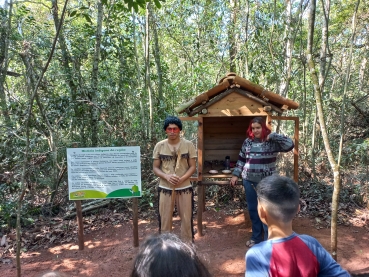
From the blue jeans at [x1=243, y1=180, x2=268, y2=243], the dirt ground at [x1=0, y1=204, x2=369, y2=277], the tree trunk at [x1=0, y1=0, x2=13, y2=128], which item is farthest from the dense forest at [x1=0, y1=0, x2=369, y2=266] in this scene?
the blue jeans at [x1=243, y1=180, x2=268, y2=243]

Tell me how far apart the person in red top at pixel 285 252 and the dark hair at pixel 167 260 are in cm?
58

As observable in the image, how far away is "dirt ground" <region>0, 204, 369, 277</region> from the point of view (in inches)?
146

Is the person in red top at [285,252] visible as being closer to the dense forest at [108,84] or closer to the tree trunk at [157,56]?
the dense forest at [108,84]

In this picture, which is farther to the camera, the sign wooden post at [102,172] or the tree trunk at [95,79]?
the tree trunk at [95,79]

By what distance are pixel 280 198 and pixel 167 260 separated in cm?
89

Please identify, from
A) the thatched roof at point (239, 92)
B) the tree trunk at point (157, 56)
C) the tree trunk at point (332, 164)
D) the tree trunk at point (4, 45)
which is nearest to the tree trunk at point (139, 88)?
the tree trunk at point (157, 56)

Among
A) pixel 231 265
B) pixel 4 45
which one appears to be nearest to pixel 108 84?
pixel 4 45

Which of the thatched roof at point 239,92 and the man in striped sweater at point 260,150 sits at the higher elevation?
the thatched roof at point 239,92

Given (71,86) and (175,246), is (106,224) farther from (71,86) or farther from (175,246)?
(175,246)

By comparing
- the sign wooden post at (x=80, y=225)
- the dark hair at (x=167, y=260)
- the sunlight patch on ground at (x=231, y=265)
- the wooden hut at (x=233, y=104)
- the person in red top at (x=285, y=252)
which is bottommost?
the sunlight patch on ground at (x=231, y=265)

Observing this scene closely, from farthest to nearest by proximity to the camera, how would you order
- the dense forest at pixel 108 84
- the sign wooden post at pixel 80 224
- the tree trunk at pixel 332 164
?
the dense forest at pixel 108 84 < the sign wooden post at pixel 80 224 < the tree trunk at pixel 332 164

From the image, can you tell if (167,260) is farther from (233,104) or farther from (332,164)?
(233,104)

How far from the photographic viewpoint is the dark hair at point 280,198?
1.53 metres

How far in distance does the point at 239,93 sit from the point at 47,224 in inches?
164
